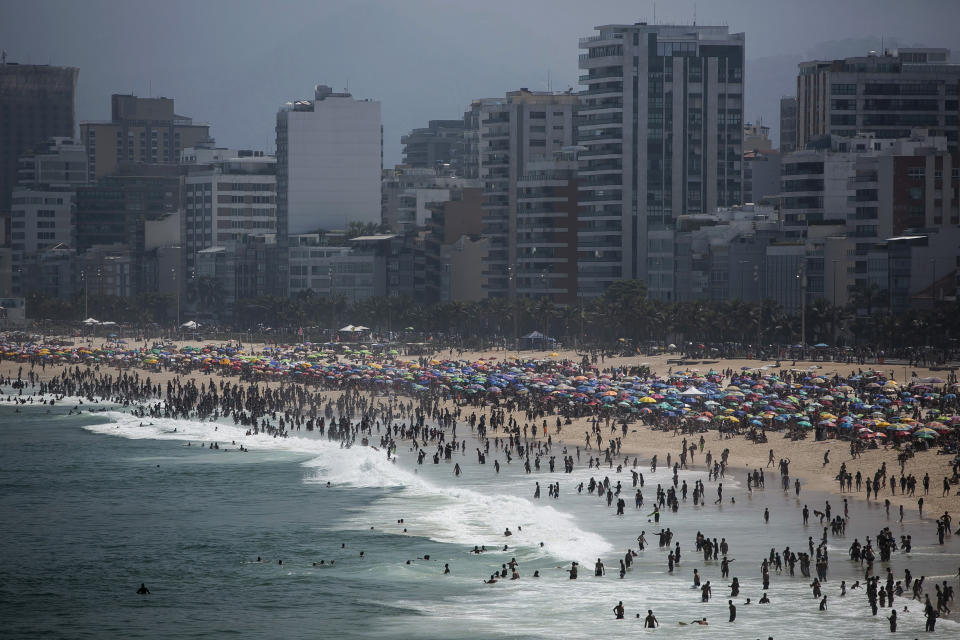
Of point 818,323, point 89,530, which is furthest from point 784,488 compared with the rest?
point 818,323

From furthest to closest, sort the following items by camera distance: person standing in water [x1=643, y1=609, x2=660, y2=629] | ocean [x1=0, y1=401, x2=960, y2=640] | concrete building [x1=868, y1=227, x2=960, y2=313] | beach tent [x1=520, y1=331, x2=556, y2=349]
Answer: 1. beach tent [x1=520, y1=331, x2=556, y2=349]
2. concrete building [x1=868, y1=227, x2=960, y2=313]
3. ocean [x1=0, y1=401, x2=960, y2=640]
4. person standing in water [x1=643, y1=609, x2=660, y2=629]

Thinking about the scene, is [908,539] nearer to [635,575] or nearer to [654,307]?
[635,575]

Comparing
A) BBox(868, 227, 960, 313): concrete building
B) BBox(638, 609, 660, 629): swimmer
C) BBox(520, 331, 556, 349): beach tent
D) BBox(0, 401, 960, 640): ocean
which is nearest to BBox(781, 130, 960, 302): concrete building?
BBox(868, 227, 960, 313): concrete building

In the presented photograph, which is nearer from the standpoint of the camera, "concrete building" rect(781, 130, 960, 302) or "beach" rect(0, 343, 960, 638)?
"beach" rect(0, 343, 960, 638)

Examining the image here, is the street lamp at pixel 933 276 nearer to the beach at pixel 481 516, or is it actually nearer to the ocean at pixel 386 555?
the beach at pixel 481 516

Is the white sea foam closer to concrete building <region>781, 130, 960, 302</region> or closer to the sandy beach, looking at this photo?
the sandy beach

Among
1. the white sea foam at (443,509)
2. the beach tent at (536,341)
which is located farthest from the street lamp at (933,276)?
the white sea foam at (443,509)
